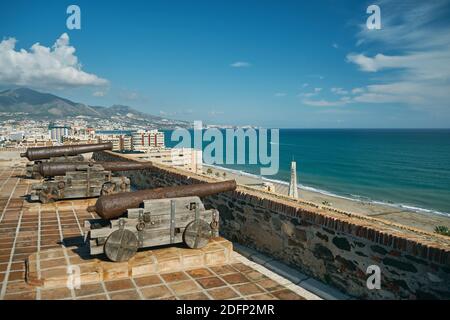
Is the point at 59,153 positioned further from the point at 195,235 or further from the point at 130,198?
the point at 195,235

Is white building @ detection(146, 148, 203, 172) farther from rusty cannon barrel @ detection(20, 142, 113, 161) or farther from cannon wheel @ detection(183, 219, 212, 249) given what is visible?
cannon wheel @ detection(183, 219, 212, 249)

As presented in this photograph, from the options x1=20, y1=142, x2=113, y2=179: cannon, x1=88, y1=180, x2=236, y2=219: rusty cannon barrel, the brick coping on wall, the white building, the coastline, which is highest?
x1=20, y1=142, x2=113, y2=179: cannon

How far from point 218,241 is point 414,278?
101 inches

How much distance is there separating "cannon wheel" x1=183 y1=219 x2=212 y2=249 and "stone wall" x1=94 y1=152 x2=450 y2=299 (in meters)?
0.87

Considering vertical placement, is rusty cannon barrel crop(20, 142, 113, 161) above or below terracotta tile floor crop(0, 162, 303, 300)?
above

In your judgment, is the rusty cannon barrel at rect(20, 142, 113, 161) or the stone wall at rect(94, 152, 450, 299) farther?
the rusty cannon barrel at rect(20, 142, 113, 161)

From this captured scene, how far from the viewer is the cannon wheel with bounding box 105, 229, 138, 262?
166 inches

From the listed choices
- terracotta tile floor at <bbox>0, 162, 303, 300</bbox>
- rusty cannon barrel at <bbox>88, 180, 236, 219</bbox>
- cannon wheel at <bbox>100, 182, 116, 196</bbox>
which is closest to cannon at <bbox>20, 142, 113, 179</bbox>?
cannon wheel at <bbox>100, 182, 116, 196</bbox>

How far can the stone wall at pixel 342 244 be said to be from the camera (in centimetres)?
319

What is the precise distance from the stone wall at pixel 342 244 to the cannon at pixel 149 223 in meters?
0.71

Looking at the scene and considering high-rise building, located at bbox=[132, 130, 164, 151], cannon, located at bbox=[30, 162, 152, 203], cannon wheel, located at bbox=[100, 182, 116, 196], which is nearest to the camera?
cannon, located at bbox=[30, 162, 152, 203]

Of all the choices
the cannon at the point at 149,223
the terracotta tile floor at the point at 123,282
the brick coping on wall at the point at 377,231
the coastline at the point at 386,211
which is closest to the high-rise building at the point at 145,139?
the coastline at the point at 386,211

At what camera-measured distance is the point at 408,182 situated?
4416 cm
